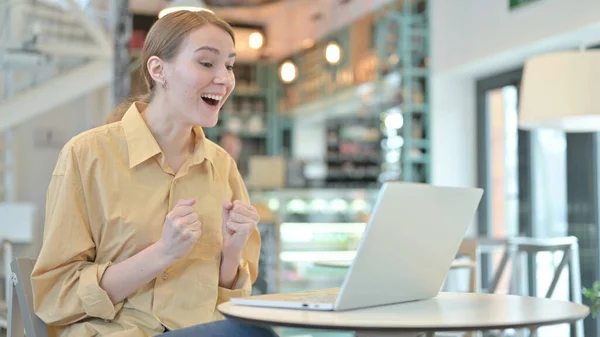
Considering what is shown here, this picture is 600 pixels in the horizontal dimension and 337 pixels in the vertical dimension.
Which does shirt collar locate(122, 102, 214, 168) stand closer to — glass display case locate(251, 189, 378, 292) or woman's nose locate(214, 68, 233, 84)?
woman's nose locate(214, 68, 233, 84)

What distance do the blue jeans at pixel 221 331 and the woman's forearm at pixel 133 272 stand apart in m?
0.17

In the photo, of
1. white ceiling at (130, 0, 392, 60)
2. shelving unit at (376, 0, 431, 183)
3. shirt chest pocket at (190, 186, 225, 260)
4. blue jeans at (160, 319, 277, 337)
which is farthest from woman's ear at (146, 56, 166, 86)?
white ceiling at (130, 0, 392, 60)

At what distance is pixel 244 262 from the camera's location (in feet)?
6.46

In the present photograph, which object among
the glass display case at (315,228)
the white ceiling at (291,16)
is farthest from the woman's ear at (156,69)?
the white ceiling at (291,16)

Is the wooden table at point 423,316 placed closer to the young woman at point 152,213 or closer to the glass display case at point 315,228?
the young woman at point 152,213

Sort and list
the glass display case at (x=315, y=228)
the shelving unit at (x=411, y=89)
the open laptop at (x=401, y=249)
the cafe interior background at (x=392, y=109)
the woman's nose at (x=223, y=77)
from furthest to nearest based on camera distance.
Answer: the shelving unit at (x=411, y=89), the glass display case at (x=315, y=228), the cafe interior background at (x=392, y=109), the woman's nose at (x=223, y=77), the open laptop at (x=401, y=249)

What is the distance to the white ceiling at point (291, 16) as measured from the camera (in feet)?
33.1

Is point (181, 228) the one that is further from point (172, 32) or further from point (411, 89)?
point (411, 89)

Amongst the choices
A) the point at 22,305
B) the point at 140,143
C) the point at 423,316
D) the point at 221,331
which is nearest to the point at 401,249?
the point at 423,316

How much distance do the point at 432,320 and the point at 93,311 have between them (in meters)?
0.78

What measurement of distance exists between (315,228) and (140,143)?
20.0 ft

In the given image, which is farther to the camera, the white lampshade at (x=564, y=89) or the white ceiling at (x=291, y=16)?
the white ceiling at (x=291, y=16)

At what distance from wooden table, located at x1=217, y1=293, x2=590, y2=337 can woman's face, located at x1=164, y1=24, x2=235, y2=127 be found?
551 mm

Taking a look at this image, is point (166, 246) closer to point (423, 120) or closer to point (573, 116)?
point (573, 116)
